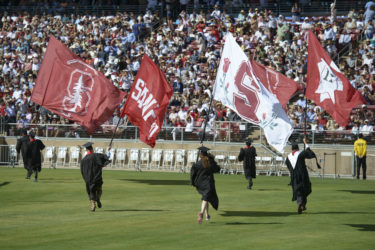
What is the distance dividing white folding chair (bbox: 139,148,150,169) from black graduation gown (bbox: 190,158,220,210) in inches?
702

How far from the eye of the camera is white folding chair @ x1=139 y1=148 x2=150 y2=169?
1372 inches

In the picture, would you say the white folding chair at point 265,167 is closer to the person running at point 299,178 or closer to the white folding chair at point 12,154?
the white folding chair at point 12,154

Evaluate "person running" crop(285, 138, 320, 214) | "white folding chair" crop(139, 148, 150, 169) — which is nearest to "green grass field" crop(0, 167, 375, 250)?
"person running" crop(285, 138, 320, 214)

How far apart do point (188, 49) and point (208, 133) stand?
26.0 feet

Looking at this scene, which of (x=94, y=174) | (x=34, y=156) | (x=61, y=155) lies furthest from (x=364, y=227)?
(x=61, y=155)

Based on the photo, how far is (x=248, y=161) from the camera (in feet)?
84.1

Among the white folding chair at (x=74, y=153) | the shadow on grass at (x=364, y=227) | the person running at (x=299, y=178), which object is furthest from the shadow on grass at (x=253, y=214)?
the white folding chair at (x=74, y=153)

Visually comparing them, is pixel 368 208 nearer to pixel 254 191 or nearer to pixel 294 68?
pixel 254 191

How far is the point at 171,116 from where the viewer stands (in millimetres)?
35188

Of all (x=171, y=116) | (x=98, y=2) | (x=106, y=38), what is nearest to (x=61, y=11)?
(x=98, y=2)

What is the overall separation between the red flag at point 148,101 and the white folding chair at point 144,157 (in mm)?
9276

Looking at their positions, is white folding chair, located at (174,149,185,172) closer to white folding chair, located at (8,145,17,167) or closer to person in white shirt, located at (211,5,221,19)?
white folding chair, located at (8,145,17,167)

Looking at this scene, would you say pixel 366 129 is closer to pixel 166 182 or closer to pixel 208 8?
pixel 166 182

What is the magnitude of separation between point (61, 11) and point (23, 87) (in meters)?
9.68
